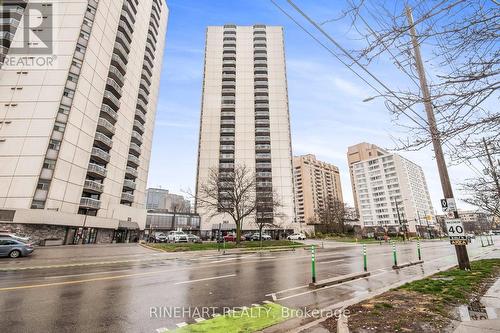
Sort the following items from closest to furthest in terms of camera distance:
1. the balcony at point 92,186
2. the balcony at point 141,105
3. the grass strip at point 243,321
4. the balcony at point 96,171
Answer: the grass strip at point 243,321 < the balcony at point 92,186 < the balcony at point 96,171 < the balcony at point 141,105

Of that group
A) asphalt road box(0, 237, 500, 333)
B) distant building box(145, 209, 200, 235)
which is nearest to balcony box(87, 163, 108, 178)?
distant building box(145, 209, 200, 235)

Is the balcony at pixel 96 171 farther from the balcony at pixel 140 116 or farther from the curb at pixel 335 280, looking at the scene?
the curb at pixel 335 280

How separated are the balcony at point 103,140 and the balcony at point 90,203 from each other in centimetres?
904

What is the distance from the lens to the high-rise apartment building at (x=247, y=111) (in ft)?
196

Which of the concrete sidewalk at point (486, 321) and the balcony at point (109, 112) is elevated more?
the balcony at point (109, 112)

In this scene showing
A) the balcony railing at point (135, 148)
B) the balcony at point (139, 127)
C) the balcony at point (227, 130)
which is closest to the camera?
the balcony railing at point (135, 148)

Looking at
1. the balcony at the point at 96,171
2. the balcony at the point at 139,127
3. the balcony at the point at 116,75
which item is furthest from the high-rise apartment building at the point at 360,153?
the balcony at the point at 96,171

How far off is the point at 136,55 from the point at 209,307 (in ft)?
183

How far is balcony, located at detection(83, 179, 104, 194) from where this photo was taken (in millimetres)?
34469

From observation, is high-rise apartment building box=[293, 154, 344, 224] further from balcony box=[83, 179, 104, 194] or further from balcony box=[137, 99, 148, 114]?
balcony box=[83, 179, 104, 194]

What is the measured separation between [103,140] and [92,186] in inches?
293

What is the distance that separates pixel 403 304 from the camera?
18.3 ft

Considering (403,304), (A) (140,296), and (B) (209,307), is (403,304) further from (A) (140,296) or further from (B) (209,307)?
(A) (140,296)

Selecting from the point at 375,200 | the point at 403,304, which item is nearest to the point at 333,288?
the point at 403,304
